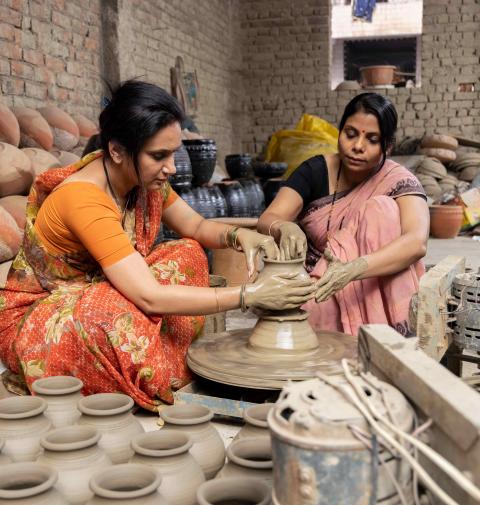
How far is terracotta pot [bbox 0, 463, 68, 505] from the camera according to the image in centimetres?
138

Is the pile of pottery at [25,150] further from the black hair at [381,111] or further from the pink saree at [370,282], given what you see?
the black hair at [381,111]

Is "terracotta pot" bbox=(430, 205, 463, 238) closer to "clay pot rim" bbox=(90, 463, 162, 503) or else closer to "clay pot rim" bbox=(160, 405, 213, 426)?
"clay pot rim" bbox=(160, 405, 213, 426)

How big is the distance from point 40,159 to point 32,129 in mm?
407

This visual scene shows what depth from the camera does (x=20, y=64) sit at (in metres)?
5.32

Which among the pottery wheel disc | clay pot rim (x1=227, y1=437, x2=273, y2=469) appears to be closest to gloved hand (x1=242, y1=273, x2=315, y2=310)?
the pottery wheel disc

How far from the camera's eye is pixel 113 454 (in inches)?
71.7

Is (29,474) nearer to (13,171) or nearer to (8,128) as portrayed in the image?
(13,171)

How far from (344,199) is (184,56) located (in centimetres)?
640

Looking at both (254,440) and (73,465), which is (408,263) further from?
(73,465)

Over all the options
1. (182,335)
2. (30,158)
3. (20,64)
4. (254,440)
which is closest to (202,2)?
(20,64)

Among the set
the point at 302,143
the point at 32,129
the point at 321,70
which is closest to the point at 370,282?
the point at 32,129

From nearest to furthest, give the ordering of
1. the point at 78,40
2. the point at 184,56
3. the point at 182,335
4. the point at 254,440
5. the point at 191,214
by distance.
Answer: the point at 254,440 < the point at 182,335 < the point at 191,214 < the point at 78,40 < the point at 184,56

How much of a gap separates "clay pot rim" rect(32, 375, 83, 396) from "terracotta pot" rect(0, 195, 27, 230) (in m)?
2.26

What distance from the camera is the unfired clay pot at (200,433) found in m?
1.76
